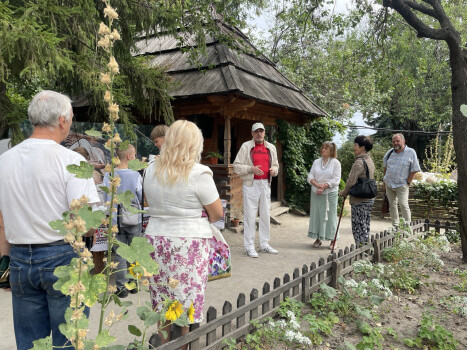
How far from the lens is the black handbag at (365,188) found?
5.20 m

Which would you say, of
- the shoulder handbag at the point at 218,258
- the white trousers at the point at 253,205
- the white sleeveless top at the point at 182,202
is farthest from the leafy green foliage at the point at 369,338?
the white trousers at the point at 253,205

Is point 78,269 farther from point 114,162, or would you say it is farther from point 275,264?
point 275,264

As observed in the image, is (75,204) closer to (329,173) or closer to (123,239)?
(123,239)

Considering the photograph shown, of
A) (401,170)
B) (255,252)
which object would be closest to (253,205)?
(255,252)

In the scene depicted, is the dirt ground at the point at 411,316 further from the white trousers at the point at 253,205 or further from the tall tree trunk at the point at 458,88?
the white trousers at the point at 253,205

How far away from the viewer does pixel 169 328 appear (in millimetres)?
2375

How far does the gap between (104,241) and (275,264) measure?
8.52ft

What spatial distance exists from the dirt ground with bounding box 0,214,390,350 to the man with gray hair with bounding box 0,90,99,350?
56.2 inches

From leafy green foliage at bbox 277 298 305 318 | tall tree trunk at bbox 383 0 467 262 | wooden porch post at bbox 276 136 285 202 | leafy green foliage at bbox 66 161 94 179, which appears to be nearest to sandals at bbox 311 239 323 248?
tall tree trunk at bbox 383 0 467 262

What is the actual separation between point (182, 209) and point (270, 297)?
1.44 metres

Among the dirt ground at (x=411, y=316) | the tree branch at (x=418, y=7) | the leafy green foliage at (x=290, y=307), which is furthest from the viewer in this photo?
the tree branch at (x=418, y=7)

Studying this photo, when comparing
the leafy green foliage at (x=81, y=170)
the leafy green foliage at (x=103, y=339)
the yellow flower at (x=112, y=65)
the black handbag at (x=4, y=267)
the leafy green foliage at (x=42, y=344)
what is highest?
the yellow flower at (x=112, y=65)

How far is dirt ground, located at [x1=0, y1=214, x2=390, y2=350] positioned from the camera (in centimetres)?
331

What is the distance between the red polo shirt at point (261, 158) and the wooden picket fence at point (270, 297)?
189 cm
